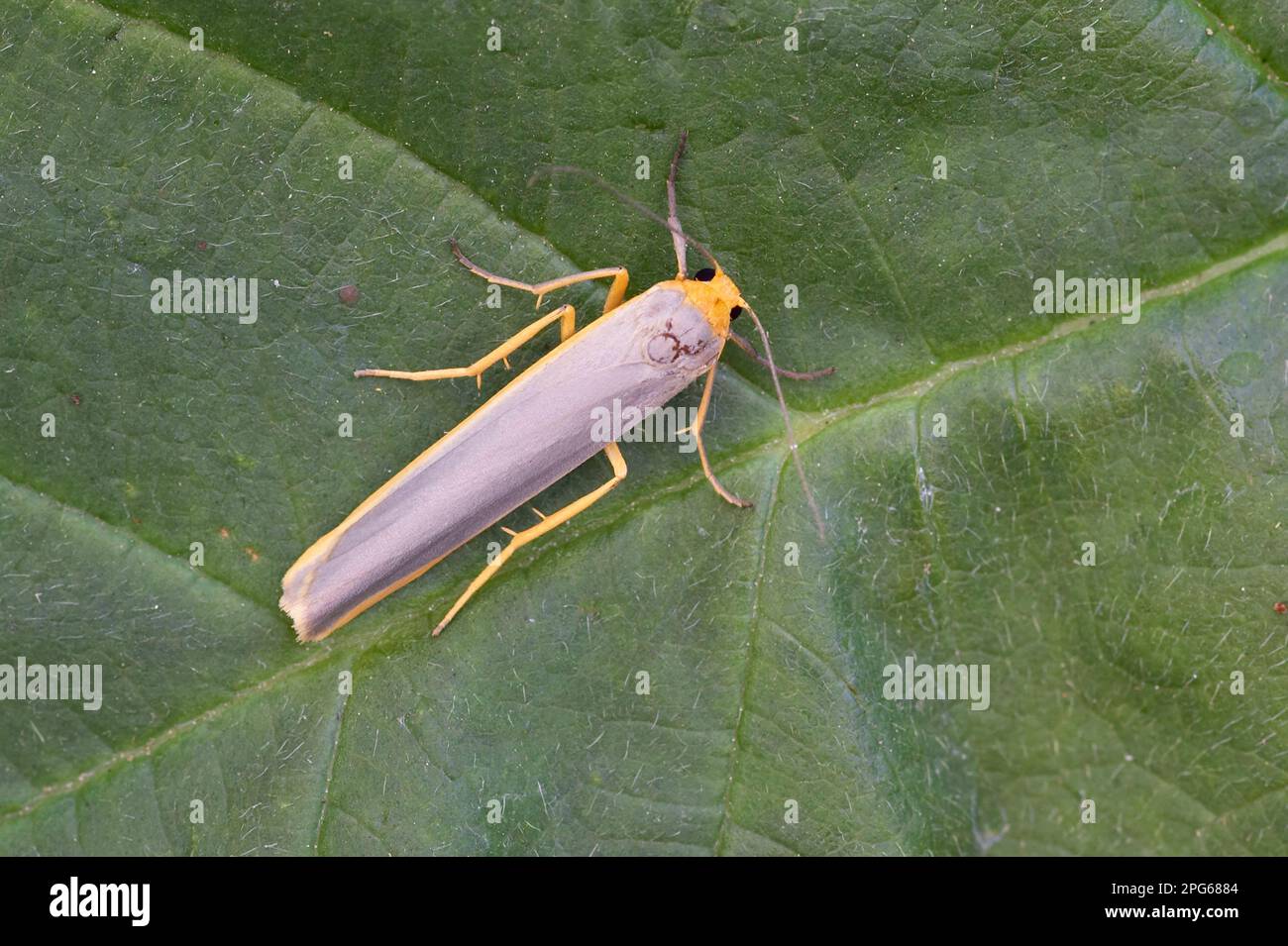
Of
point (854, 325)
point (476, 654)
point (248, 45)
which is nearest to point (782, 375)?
point (854, 325)

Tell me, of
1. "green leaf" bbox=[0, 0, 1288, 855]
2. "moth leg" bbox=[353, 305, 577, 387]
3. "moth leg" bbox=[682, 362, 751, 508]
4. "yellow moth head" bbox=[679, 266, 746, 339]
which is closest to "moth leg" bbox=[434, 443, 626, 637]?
"green leaf" bbox=[0, 0, 1288, 855]

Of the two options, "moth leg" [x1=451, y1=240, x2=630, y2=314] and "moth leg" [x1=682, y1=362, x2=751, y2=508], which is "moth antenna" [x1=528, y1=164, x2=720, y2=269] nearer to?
"moth leg" [x1=451, y1=240, x2=630, y2=314]

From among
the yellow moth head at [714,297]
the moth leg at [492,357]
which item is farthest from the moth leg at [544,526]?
the yellow moth head at [714,297]

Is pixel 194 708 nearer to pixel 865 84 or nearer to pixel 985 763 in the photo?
pixel 985 763

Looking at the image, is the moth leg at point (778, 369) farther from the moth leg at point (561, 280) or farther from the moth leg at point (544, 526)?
the moth leg at point (544, 526)

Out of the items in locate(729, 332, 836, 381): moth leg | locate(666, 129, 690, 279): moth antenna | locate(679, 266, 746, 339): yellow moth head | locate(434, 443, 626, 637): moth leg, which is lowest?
locate(434, 443, 626, 637): moth leg

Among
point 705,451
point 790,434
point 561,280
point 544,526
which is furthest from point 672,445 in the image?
point 561,280
